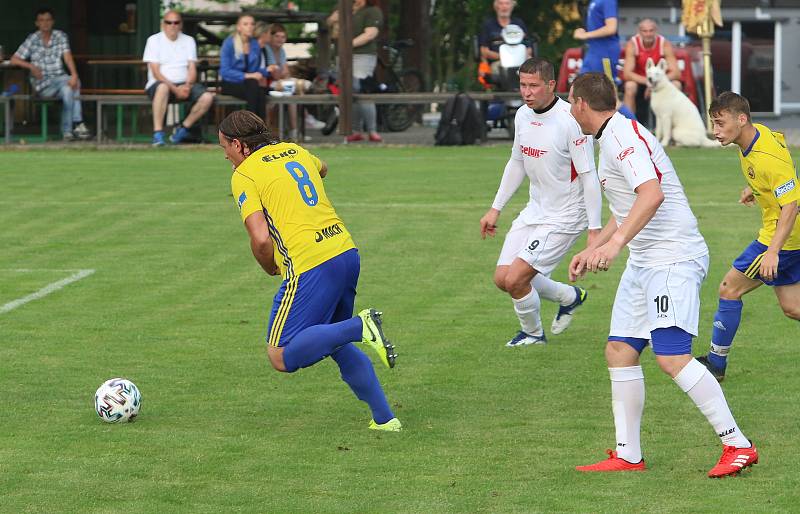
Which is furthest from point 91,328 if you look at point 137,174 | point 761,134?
point 137,174

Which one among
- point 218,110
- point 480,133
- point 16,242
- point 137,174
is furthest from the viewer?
point 218,110

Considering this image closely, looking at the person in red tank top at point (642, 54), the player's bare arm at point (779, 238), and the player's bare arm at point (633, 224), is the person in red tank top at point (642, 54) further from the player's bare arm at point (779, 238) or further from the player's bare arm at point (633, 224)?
the player's bare arm at point (633, 224)

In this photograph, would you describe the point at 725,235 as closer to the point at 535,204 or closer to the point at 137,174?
the point at 535,204

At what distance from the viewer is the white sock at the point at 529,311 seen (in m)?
10.1

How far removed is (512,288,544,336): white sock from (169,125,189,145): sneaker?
537 inches

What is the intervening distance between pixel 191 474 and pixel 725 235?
29.4ft

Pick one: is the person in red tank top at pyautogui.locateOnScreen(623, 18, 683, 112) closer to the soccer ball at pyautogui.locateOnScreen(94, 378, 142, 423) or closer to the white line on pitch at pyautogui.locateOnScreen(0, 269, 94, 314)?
the white line on pitch at pyautogui.locateOnScreen(0, 269, 94, 314)

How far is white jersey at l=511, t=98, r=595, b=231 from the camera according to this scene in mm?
9781

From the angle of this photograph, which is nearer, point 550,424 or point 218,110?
point 550,424

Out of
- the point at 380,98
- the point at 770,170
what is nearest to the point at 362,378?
the point at 770,170

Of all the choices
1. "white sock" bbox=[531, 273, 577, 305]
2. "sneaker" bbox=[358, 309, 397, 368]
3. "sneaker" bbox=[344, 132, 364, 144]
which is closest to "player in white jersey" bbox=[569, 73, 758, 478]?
"sneaker" bbox=[358, 309, 397, 368]

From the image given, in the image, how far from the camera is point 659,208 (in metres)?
6.97

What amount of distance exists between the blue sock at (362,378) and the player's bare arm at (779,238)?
207cm

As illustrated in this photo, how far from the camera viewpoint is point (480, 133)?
2312cm
